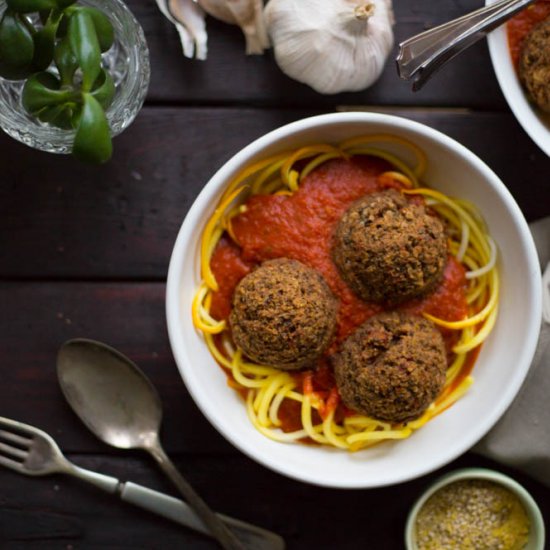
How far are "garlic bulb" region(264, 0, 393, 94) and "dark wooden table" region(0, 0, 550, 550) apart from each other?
8 cm

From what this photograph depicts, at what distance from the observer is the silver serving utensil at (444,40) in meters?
1.76

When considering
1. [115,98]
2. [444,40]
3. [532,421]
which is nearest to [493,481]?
[532,421]

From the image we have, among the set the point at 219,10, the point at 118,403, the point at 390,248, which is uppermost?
the point at 219,10

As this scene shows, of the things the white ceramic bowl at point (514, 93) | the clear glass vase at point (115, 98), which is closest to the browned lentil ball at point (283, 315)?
the clear glass vase at point (115, 98)

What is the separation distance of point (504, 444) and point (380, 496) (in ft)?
1.07

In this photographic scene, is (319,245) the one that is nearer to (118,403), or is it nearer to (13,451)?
(118,403)

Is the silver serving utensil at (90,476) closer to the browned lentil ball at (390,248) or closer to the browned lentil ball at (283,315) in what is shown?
the browned lentil ball at (283,315)

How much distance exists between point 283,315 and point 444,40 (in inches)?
26.5

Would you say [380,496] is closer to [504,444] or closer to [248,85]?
[504,444]

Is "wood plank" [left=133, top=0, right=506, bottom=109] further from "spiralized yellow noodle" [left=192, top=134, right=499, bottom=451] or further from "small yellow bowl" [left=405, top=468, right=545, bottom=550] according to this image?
"small yellow bowl" [left=405, top=468, right=545, bottom=550]

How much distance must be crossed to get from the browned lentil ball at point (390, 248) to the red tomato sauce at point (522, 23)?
45 cm

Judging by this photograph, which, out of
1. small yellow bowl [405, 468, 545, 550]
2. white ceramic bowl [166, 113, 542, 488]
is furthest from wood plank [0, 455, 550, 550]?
white ceramic bowl [166, 113, 542, 488]

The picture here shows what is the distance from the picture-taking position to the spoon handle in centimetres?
195

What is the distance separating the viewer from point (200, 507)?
1954mm
